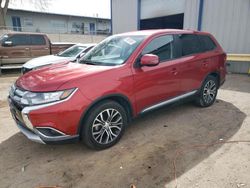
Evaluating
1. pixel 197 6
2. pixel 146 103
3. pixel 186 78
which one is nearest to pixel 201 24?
pixel 197 6

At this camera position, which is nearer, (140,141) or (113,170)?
(113,170)

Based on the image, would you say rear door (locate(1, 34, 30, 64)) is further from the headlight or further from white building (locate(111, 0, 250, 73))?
the headlight

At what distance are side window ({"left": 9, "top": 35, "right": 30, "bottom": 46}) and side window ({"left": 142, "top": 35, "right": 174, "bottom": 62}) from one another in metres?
9.31

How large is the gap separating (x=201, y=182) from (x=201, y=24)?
30.1 feet

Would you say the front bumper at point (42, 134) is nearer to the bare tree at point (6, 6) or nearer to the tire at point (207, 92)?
the tire at point (207, 92)

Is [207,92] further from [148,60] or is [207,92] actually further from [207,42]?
[148,60]

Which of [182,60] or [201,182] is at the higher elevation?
[182,60]

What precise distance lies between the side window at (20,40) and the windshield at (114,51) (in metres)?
8.32

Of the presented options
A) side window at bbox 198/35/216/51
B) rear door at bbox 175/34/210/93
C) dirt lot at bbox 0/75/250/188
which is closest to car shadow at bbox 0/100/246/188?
dirt lot at bbox 0/75/250/188

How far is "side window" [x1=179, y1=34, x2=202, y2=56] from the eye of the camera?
4.21 metres

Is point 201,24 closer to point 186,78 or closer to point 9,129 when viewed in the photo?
point 186,78

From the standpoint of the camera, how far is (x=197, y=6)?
10.1m

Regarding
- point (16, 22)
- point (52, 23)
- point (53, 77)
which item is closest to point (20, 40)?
point (53, 77)

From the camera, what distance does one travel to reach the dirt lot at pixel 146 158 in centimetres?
258
